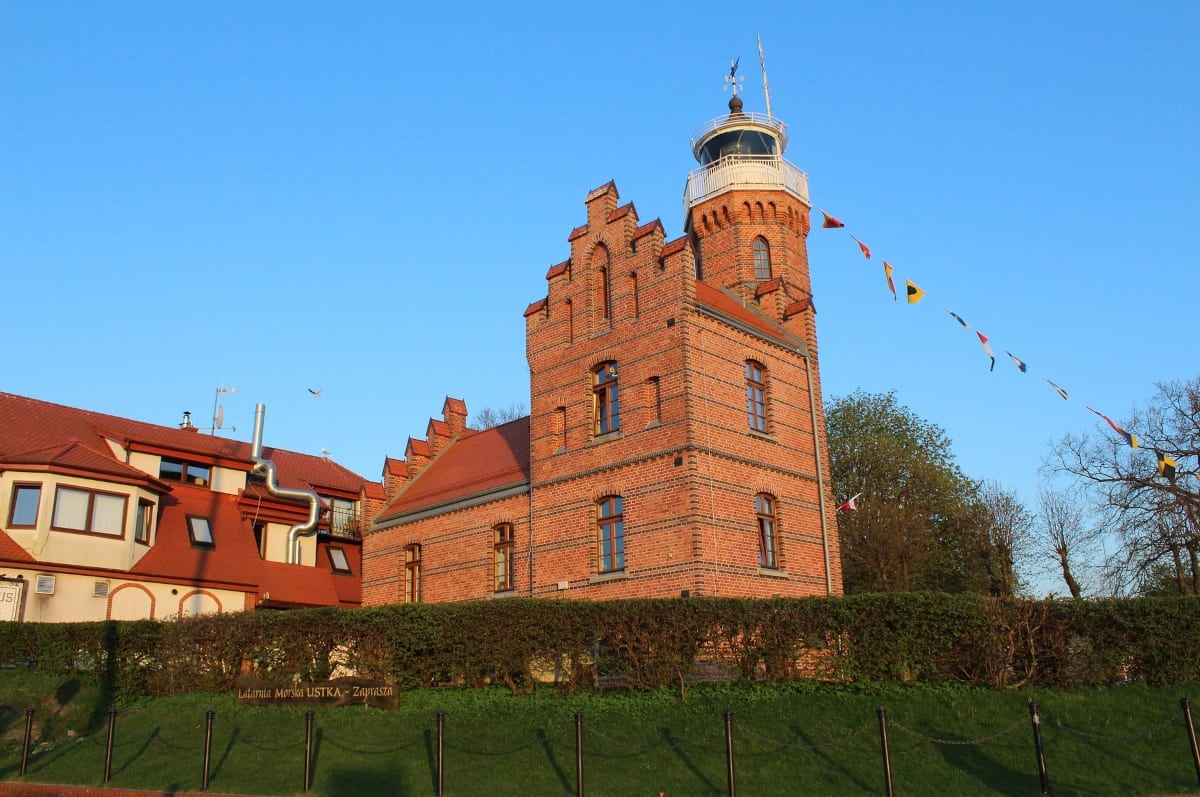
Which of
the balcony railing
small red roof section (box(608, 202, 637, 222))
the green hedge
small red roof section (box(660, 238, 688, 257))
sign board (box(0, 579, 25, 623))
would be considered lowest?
the green hedge

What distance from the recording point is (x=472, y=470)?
98.7ft

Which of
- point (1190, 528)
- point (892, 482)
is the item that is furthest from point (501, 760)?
point (892, 482)

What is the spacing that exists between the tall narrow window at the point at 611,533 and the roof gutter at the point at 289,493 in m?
15.0

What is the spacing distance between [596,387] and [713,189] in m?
11.1

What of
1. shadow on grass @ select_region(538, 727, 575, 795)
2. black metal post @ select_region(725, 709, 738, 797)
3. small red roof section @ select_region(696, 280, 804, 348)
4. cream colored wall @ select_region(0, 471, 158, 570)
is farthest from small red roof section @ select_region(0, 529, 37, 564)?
black metal post @ select_region(725, 709, 738, 797)

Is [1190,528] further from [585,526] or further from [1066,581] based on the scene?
[585,526]

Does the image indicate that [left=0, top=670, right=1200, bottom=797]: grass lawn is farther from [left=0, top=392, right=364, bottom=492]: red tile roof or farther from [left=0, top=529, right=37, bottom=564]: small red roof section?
[left=0, top=392, right=364, bottom=492]: red tile roof

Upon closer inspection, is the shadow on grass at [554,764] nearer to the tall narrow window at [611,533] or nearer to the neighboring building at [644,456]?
the neighboring building at [644,456]

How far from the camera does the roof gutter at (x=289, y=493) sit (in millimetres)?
33875

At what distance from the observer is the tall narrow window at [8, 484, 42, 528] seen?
2691 centimetres

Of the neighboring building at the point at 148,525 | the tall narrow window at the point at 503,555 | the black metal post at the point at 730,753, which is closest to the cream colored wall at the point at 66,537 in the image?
the neighboring building at the point at 148,525

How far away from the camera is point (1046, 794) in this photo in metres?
11.2

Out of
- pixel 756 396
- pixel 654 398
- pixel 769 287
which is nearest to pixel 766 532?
pixel 756 396

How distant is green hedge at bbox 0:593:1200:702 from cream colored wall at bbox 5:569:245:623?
24.6 ft
